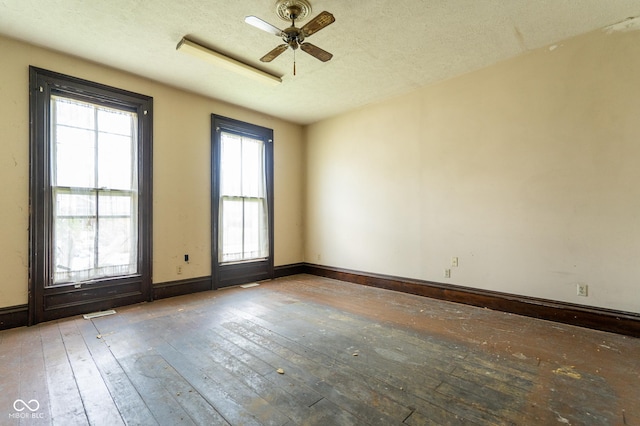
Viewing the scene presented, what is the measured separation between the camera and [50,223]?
3.19 meters

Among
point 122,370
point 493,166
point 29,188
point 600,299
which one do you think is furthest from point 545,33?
point 29,188

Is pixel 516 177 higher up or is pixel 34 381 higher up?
pixel 516 177

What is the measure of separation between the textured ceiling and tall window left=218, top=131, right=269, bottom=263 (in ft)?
3.89

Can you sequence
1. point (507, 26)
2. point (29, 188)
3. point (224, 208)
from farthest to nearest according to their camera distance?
point (224, 208) < point (29, 188) < point (507, 26)

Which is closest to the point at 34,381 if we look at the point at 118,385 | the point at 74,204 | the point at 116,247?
the point at 118,385

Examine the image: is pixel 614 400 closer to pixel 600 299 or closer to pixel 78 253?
pixel 600 299

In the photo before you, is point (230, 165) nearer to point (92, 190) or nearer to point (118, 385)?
point (92, 190)

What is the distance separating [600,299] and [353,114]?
4092 millimetres

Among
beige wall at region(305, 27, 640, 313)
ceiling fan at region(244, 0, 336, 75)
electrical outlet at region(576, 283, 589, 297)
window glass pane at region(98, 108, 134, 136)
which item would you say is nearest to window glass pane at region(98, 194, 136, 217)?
window glass pane at region(98, 108, 134, 136)

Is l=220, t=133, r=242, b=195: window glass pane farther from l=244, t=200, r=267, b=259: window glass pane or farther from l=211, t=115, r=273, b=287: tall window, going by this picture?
l=244, t=200, r=267, b=259: window glass pane

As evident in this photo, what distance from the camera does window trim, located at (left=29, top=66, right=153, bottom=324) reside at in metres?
3.08

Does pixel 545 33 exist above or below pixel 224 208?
above

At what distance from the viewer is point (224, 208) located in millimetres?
4723

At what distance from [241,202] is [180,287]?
5.33 ft
